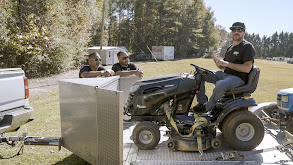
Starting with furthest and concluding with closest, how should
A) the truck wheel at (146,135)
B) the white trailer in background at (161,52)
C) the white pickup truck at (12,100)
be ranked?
the white trailer in background at (161,52) < the white pickup truck at (12,100) < the truck wheel at (146,135)

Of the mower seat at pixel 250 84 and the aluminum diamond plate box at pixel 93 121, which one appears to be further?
the mower seat at pixel 250 84

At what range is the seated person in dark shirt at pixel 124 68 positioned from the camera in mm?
5719

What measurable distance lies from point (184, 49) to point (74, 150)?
51.1 meters

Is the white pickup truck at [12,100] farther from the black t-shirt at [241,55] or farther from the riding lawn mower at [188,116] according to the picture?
the black t-shirt at [241,55]

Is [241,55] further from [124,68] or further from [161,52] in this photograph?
[161,52]

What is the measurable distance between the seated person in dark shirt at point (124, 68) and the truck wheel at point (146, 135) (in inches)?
76.7

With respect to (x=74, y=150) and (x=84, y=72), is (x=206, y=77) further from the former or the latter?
(x=84, y=72)

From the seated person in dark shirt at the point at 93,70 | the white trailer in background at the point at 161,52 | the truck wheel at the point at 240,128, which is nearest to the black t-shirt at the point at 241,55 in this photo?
the truck wheel at the point at 240,128

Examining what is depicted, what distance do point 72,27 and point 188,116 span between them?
66.4 feet

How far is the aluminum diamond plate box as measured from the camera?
9.78ft

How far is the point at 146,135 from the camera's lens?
3.99 metres

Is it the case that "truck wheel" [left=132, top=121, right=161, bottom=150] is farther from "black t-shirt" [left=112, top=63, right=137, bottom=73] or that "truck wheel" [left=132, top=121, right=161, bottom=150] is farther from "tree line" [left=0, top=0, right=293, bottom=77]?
"tree line" [left=0, top=0, right=293, bottom=77]

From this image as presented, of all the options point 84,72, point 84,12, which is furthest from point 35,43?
point 84,72

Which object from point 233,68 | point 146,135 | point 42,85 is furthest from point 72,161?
point 42,85
